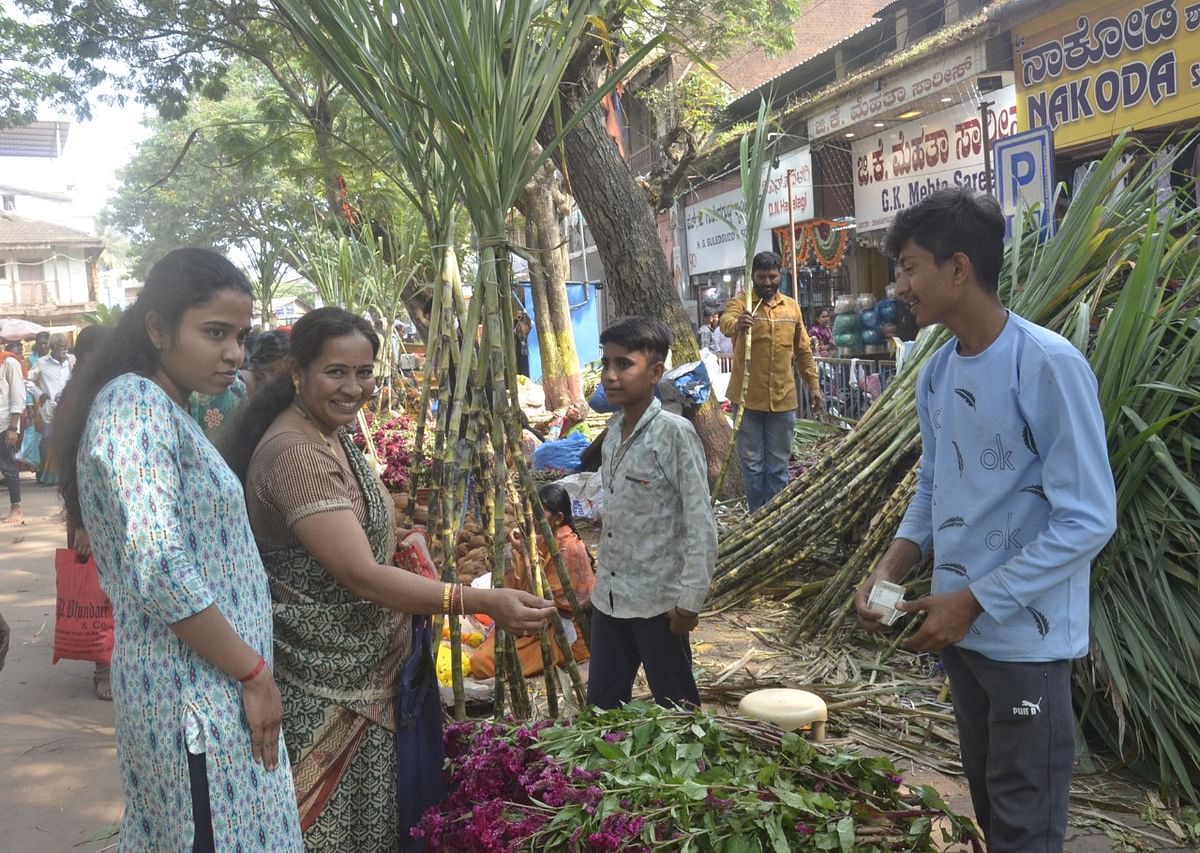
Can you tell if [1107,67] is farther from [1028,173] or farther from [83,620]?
[83,620]

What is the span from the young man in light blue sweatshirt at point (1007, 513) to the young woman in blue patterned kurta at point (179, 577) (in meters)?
1.23

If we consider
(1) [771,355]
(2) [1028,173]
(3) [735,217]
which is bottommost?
(1) [771,355]

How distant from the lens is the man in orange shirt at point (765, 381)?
19.6ft

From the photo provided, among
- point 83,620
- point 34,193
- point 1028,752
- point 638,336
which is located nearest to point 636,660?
point 638,336

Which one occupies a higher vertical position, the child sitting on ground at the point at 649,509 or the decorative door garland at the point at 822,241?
the decorative door garland at the point at 822,241

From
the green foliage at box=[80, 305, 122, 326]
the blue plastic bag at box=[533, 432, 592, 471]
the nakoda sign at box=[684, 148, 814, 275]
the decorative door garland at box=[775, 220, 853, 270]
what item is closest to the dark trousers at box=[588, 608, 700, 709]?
the green foliage at box=[80, 305, 122, 326]

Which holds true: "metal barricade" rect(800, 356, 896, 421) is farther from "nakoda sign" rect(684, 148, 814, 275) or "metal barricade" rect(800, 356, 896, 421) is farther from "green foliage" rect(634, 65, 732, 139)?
"green foliage" rect(634, 65, 732, 139)

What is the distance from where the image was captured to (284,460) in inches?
76.9

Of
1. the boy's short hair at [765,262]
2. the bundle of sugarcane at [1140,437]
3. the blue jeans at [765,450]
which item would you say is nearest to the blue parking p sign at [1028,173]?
the bundle of sugarcane at [1140,437]

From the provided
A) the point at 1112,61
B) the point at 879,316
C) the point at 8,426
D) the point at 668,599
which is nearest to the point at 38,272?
the point at 8,426

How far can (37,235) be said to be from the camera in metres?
38.6

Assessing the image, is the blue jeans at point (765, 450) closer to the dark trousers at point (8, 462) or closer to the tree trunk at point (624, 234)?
the tree trunk at point (624, 234)

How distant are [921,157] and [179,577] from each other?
1201cm

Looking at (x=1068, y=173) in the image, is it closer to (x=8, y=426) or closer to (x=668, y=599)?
(x=668, y=599)
